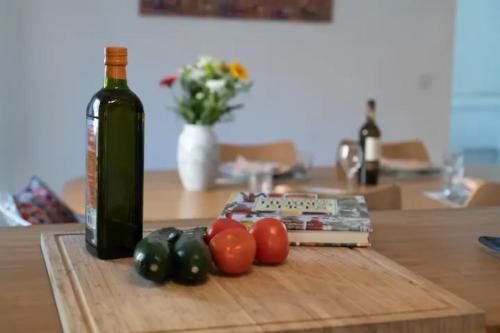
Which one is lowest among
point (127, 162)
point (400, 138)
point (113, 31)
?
point (400, 138)

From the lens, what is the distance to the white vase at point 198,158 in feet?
9.15

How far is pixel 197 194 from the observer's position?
2746 millimetres

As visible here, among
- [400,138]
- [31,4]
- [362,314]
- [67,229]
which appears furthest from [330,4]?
[362,314]

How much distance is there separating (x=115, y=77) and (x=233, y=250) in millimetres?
318

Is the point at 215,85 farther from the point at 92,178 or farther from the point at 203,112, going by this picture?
the point at 92,178

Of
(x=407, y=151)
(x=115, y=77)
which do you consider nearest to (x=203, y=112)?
(x=407, y=151)

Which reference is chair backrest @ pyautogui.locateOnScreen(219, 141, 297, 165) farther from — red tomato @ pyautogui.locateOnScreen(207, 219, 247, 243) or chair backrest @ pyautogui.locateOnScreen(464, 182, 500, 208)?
red tomato @ pyautogui.locateOnScreen(207, 219, 247, 243)

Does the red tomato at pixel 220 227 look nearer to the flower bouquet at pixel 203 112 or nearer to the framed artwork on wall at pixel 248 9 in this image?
the flower bouquet at pixel 203 112

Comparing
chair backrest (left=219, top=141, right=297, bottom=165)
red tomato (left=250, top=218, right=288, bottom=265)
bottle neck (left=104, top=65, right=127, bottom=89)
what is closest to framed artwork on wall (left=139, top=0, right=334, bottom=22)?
chair backrest (left=219, top=141, right=297, bottom=165)

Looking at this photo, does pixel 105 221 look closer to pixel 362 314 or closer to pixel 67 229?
pixel 67 229

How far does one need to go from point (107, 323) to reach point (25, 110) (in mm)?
3380

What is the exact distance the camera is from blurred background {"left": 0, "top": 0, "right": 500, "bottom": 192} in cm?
408

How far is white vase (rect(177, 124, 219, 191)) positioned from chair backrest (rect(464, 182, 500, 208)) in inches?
35.2

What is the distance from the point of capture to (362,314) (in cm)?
93
